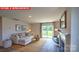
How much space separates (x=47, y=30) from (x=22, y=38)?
0.65 meters

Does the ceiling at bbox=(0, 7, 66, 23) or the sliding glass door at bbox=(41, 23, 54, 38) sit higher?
the ceiling at bbox=(0, 7, 66, 23)

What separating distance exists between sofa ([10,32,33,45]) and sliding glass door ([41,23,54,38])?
34 cm

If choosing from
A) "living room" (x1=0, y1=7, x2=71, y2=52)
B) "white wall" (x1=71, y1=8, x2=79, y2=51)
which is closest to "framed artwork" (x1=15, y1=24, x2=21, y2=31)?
"living room" (x1=0, y1=7, x2=71, y2=52)

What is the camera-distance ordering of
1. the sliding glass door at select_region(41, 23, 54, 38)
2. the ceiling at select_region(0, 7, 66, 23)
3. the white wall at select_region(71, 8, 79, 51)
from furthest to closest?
the sliding glass door at select_region(41, 23, 54, 38) < the ceiling at select_region(0, 7, 66, 23) < the white wall at select_region(71, 8, 79, 51)

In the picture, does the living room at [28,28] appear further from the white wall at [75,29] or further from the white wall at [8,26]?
the white wall at [75,29]

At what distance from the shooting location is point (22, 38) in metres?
2.43

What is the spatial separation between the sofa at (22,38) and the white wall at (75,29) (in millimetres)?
977

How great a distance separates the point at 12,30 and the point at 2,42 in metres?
0.35

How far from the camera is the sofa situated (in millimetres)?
2324

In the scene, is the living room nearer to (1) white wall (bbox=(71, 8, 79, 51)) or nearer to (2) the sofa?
(2) the sofa

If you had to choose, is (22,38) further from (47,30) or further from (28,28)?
(47,30)

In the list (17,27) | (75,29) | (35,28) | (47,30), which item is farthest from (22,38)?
(75,29)
